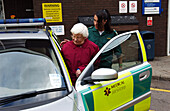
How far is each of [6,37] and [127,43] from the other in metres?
1.61

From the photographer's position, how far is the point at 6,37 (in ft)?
7.65

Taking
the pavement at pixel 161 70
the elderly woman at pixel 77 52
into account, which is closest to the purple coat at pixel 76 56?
the elderly woman at pixel 77 52

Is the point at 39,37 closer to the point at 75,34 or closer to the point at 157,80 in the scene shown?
the point at 75,34

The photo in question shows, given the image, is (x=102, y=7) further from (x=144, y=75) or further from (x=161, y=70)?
(x=144, y=75)

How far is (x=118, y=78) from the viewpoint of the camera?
2.74 m

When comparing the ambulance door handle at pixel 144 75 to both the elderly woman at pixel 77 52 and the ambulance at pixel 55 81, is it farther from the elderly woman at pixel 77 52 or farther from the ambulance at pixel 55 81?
the elderly woman at pixel 77 52

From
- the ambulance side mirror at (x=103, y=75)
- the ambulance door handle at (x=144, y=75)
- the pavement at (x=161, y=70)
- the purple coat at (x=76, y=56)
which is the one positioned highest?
the purple coat at (x=76, y=56)

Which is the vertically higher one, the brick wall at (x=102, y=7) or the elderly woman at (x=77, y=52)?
the brick wall at (x=102, y=7)

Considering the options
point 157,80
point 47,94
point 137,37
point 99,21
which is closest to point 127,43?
point 137,37

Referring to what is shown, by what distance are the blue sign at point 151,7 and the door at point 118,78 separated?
6.84 metres

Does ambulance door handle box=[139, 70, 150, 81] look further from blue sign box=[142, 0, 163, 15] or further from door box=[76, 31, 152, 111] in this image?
blue sign box=[142, 0, 163, 15]

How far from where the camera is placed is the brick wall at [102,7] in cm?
884

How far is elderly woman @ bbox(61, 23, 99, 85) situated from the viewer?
2793 mm

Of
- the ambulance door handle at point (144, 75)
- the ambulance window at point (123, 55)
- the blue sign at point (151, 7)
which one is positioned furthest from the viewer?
the blue sign at point (151, 7)
